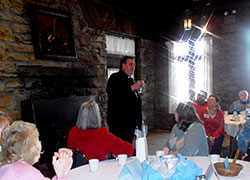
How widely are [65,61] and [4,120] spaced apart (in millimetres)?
1968

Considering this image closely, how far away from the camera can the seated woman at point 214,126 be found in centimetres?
358

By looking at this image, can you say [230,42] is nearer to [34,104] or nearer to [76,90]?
[76,90]

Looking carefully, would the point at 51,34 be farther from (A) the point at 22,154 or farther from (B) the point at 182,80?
(B) the point at 182,80

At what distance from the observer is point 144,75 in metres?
6.40

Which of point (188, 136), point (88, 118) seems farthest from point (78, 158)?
point (188, 136)

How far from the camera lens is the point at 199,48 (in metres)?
6.40

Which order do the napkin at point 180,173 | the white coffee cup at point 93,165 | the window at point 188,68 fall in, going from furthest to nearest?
the window at point 188,68
the white coffee cup at point 93,165
the napkin at point 180,173

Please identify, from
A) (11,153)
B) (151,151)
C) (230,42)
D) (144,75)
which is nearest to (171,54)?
(144,75)

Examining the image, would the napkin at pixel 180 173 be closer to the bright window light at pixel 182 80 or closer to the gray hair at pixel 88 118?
the gray hair at pixel 88 118

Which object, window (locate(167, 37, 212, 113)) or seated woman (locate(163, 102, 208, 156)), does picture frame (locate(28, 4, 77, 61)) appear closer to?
seated woman (locate(163, 102, 208, 156))

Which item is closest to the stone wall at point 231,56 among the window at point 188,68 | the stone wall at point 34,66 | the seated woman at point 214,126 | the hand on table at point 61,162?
the window at point 188,68

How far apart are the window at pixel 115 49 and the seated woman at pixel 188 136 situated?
127 inches

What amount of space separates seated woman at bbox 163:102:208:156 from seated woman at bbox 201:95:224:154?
4.36 feet

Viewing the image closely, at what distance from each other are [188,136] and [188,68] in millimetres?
4610
